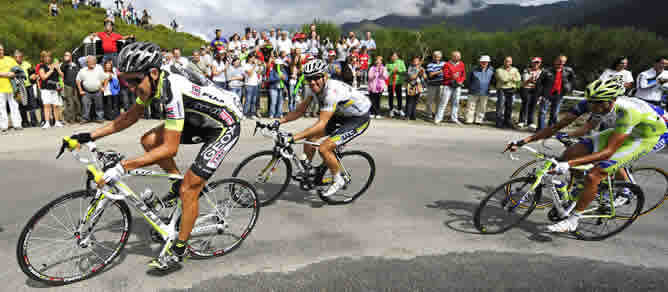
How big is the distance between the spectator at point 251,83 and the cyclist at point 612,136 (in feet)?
26.9

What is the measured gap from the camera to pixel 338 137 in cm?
479

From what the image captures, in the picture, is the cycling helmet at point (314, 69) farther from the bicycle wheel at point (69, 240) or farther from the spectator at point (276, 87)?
the spectator at point (276, 87)

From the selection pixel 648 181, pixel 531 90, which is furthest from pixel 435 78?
pixel 648 181

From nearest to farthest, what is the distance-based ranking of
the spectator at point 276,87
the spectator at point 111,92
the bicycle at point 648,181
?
the bicycle at point 648,181, the spectator at point 111,92, the spectator at point 276,87

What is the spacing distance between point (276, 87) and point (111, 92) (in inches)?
170

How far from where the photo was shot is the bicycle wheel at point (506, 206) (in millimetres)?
3990

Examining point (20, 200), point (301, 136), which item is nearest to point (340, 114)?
point (301, 136)

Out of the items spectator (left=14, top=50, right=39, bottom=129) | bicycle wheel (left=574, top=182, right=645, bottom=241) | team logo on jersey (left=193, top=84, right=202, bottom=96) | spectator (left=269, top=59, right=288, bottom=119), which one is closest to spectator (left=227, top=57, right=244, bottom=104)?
spectator (left=269, top=59, right=288, bottom=119)

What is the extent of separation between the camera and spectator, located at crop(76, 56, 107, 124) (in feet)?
30.4

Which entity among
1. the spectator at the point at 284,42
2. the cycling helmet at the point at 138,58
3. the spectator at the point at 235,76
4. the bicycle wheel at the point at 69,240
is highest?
the spectator at the point at 284,42

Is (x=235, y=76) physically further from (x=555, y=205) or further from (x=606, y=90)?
(x=606, y=90)

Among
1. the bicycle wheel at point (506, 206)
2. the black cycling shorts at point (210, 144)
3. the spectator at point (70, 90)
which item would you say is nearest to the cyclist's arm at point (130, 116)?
the black cycling shorts at point (210, 144)

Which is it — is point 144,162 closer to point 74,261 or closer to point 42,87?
point 74,261

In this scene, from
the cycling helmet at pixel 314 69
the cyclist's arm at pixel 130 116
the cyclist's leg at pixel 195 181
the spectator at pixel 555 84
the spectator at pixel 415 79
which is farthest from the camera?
the spectator at pixel 415 79
